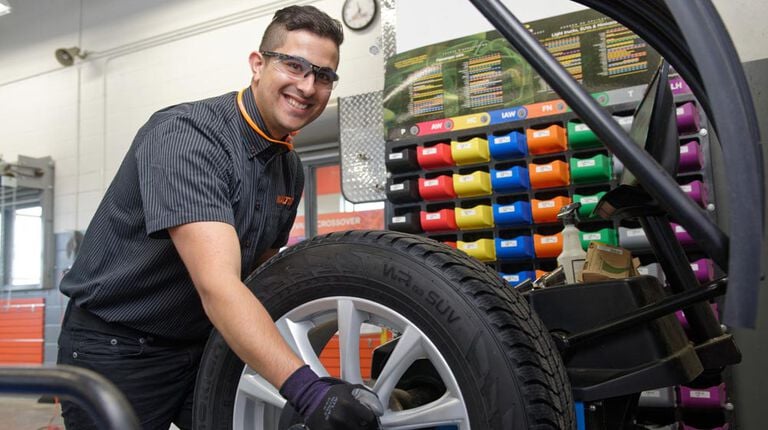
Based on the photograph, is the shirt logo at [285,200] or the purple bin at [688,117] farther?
the purple bin at [688,117]

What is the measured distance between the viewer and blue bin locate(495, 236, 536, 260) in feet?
9.53

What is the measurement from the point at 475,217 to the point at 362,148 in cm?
125

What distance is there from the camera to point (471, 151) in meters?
3.03

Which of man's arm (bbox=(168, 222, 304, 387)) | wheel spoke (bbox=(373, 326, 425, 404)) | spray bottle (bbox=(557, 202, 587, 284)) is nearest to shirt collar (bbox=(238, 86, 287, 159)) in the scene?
man's arm (bbox=(168, 222, 304, 387))

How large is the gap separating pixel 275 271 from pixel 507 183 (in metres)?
2.07

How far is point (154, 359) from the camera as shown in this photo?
1687mm

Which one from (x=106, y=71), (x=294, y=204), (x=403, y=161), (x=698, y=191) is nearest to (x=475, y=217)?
(x=403, y=161)

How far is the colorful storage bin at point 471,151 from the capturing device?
3.03 m

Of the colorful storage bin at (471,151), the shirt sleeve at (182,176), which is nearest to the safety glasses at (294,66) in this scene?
the shirt sleeve at (182,176)

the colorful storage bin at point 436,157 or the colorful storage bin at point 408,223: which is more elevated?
the colorful storage bin at point 436,157

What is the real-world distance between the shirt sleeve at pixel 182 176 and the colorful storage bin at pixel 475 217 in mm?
1776

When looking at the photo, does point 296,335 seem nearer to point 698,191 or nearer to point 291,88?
point 291,88

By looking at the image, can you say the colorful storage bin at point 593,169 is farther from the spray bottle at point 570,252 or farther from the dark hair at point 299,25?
the dark hair at point 299,25

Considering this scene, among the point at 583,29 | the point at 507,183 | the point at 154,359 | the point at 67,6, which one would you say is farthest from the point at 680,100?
the point at 67,6
